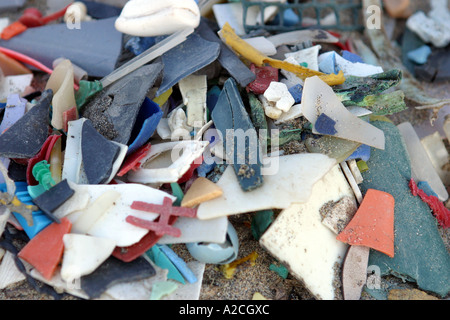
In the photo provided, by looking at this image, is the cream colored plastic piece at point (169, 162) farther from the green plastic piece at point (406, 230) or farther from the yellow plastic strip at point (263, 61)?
the green plastic piece at point (406, 230)

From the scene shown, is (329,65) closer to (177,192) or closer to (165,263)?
(177,192)

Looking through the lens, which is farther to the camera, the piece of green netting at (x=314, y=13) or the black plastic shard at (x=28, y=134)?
the piece of green netting at (x=314, y=13)

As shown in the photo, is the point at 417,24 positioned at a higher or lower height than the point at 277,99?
lower

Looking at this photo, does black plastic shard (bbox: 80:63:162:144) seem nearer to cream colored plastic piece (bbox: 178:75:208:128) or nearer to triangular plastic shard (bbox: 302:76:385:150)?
cream colored plastic piece (bbox: 178:75:208:128)

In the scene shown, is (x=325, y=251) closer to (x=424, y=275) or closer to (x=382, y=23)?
(x=424, y=275)

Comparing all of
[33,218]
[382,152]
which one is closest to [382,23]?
[382,152]

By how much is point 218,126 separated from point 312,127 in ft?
1.12

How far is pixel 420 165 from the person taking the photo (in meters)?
1.78

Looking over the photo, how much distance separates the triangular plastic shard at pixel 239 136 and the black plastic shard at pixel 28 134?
2.08 feet

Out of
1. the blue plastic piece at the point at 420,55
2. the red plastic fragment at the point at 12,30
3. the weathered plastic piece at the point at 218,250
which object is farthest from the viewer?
the blue plastic piece at the point at 420,55

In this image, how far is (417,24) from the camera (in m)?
2.35

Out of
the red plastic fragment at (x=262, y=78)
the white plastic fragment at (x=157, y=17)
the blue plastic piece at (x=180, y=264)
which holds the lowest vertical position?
the blue plastic piece at (x=180, y=264)

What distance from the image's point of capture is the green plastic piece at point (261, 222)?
56.7 inches

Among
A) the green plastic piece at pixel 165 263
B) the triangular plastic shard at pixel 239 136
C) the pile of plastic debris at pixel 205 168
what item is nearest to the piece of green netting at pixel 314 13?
the pile of plastic debris at pixel 205 168
